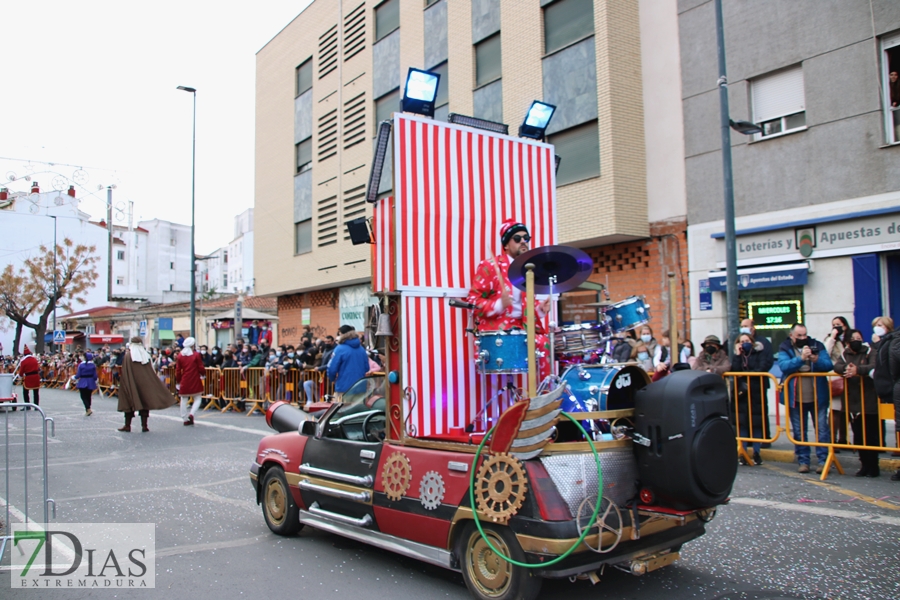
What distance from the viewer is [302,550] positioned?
219 inches

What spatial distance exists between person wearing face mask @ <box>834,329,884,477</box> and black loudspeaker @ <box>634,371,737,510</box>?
506 centimetres

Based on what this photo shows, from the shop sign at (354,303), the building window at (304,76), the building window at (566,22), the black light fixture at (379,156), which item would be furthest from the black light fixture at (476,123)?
the building window at (304,76)

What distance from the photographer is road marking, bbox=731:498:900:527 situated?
605cm

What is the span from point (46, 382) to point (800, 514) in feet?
126

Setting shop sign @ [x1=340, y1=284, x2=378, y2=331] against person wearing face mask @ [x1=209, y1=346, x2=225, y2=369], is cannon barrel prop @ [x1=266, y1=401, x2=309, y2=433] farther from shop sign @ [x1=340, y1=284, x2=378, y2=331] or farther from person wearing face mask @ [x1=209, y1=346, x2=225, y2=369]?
shop sign @ [x1=340, y1=284, x2=378, y2=331]

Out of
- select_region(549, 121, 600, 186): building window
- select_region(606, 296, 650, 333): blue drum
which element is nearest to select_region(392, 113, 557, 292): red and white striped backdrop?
select_region(606, 296, 650, 333): blue drum

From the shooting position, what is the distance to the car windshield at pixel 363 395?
564cm

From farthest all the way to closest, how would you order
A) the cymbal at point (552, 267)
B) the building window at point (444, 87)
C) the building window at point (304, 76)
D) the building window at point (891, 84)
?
the building window at point (304, 76) → the building window at point (444, 87) → the building window at point (891, 84) → the cymbal at point (552, 267)

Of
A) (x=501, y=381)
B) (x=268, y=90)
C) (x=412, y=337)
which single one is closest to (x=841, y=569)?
(x=501, y=381)

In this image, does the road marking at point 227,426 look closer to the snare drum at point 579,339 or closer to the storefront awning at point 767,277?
the snare drum at point 579,339

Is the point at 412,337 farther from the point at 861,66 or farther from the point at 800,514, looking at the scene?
the point at 861,66

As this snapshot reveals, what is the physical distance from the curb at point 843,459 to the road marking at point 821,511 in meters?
2.34

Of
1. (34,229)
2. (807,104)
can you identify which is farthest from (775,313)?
(34,229)

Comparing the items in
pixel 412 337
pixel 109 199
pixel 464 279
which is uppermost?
pixel 109 199
